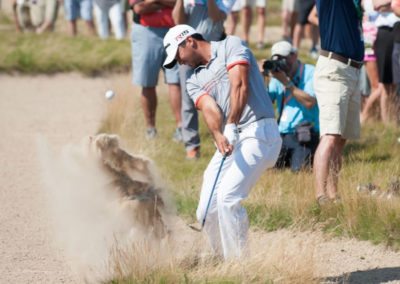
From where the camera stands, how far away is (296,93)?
33.4 feet

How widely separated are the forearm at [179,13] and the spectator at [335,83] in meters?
2.07

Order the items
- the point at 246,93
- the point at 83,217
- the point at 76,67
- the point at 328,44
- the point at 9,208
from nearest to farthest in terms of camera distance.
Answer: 1. the point at 246,93
2. the point at 83,217
3. the point at 328,44
4. the point at 9,208
5. the point at 76,67

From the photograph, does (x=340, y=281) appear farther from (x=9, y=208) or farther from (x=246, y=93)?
(x=9, y=208)

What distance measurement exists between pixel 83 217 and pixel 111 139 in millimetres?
591

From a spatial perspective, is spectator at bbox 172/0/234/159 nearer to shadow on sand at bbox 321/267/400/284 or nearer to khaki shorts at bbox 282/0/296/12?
shadow on sand at bbox 321/267/400/284

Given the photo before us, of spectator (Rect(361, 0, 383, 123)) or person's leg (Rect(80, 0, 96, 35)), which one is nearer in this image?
spectator (Rect(361, 0, 383, 123))

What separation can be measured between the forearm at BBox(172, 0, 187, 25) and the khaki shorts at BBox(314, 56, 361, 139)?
7.16 feet

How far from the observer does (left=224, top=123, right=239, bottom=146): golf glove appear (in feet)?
22.9

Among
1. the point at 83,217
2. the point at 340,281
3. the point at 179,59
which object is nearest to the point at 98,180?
the point at 83,217

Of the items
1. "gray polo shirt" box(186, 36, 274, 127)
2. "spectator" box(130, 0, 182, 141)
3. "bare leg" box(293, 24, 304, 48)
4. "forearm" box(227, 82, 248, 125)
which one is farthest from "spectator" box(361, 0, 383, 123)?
"forearm" box(227, 82, 248, 125)

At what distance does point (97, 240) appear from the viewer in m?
7.46

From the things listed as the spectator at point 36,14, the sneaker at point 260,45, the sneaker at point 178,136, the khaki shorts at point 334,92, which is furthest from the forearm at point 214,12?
the spectator at point 36,14

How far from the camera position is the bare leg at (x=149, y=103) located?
38.2 ft

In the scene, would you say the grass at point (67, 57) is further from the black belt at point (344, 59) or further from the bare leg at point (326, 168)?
the bare leg at point (326, 168)
